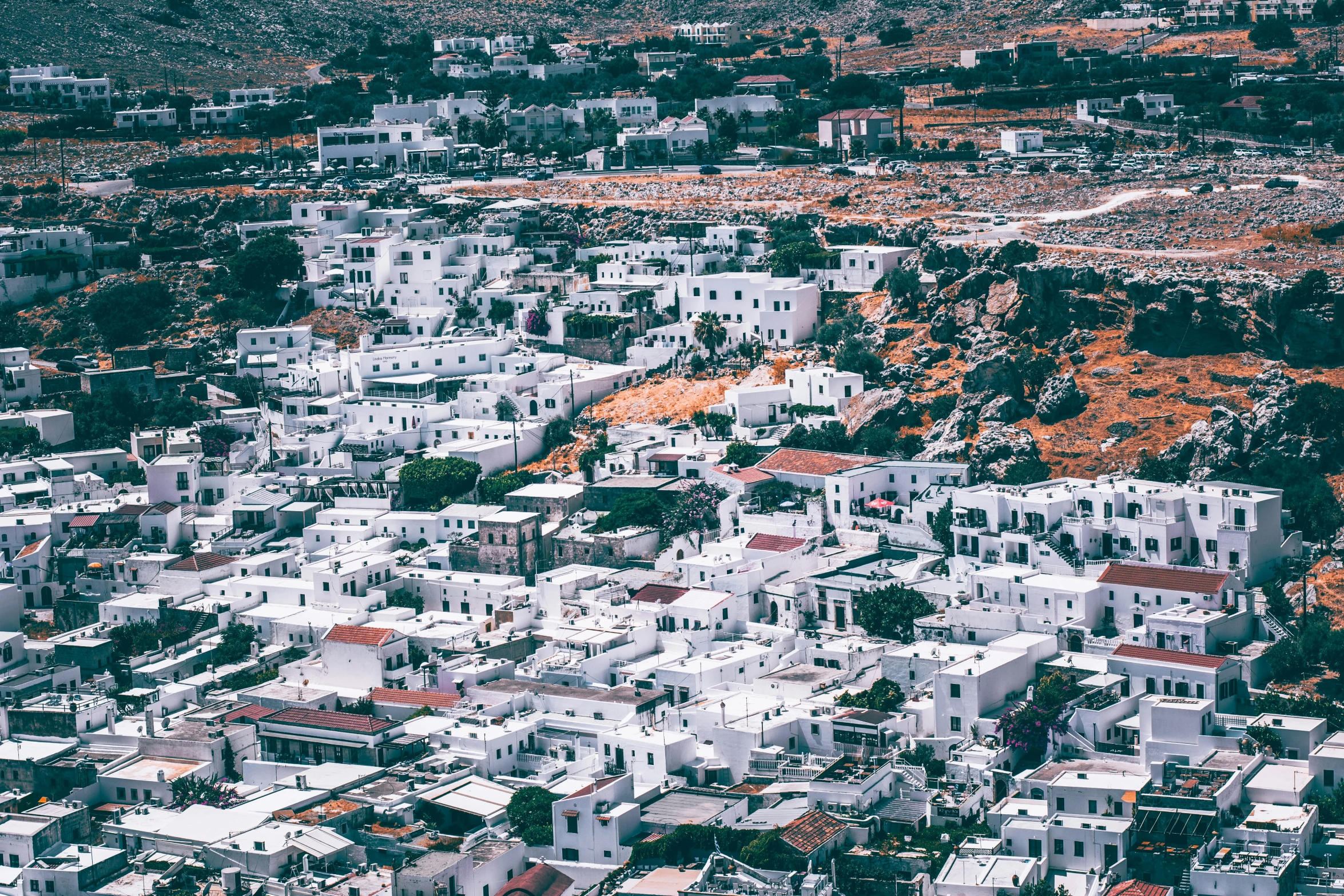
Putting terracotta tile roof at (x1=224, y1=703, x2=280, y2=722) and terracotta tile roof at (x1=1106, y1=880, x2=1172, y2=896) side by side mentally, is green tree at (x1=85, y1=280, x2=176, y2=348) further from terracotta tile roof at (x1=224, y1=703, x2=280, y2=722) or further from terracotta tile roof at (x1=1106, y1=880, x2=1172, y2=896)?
terracotta tile roof at (x1=1106, y1=880, x2=1172, y2=896)

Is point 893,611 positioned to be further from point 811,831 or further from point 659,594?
point 811,831

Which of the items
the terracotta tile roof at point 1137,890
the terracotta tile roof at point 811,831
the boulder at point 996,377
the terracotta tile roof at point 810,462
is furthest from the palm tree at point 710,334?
the terracotta tile roof at point 1137,890

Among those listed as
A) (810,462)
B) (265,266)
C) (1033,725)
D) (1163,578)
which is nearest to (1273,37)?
(265,266)

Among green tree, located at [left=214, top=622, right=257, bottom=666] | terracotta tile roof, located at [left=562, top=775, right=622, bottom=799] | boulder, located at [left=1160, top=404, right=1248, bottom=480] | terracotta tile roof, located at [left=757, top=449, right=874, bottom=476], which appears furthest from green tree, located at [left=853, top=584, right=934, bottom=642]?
green tree, located at [left=214, top=622, right=257, bottom=666]

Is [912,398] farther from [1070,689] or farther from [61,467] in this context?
[61,467]

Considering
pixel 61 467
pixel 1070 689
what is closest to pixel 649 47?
pixel 61 467
